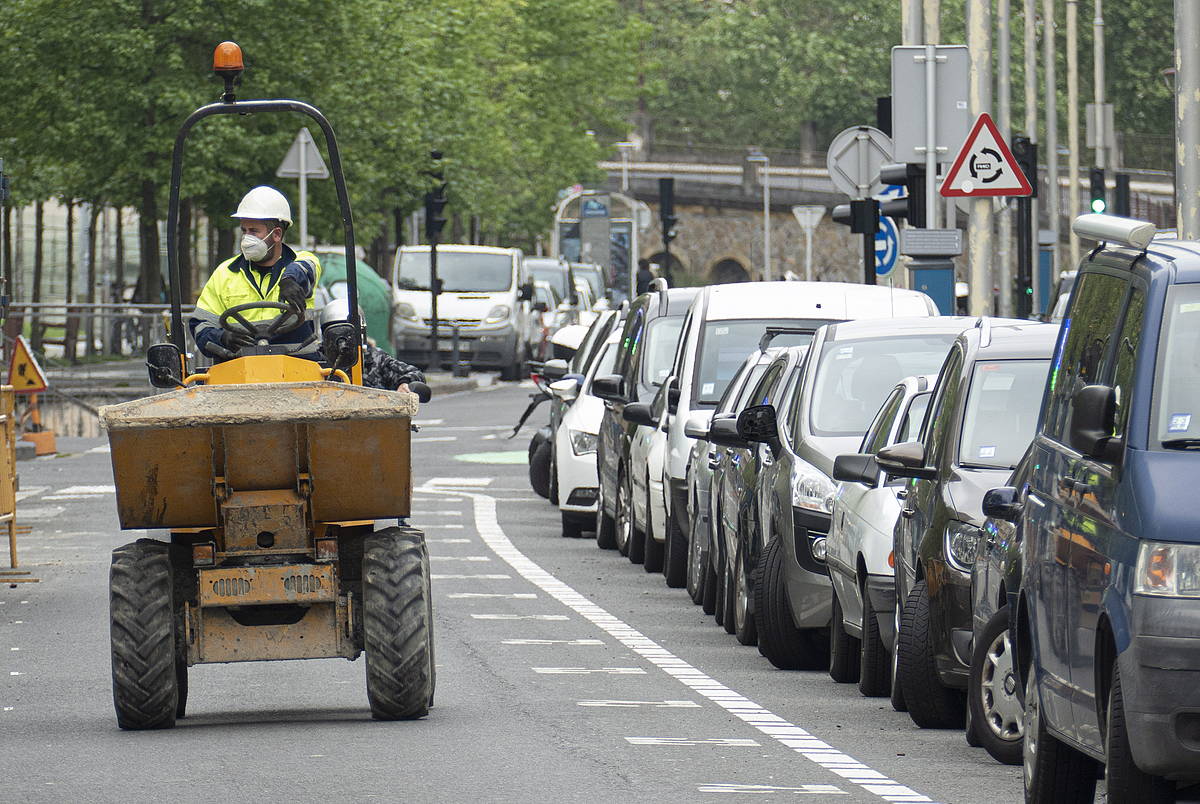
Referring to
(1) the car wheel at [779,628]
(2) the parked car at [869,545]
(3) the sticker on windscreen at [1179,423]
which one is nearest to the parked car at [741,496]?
(1) the car wheel at [779,628]

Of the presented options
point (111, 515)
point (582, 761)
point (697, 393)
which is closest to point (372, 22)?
point (111, 515)

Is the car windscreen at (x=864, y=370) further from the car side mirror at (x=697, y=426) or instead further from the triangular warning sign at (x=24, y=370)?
the triangular warning sign at (x=24, y=370)

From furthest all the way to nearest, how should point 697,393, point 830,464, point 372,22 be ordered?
point 372,22, point 697,393, point 830,464

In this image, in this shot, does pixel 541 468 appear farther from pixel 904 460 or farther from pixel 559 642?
pixel 904 460

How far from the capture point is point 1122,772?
7508mm

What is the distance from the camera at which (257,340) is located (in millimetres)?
11664

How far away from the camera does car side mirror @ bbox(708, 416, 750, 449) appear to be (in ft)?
48.8

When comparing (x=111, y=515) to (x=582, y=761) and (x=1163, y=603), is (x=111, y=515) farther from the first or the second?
(x=1163, y=603)

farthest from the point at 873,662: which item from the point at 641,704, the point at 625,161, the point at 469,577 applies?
the point at 625,161

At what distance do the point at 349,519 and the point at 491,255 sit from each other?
1752 inches

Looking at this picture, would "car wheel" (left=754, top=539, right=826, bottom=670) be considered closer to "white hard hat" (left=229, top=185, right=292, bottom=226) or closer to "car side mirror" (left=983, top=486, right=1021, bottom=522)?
"white hard hat" (left=229, top=185, right=292, bottom=226)

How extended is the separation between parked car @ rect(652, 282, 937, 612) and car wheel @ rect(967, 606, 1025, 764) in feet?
25.3

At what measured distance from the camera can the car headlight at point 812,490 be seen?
1350 centimetres

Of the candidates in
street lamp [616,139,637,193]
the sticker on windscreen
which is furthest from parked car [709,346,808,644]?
street lamp [616,139,637,193]
